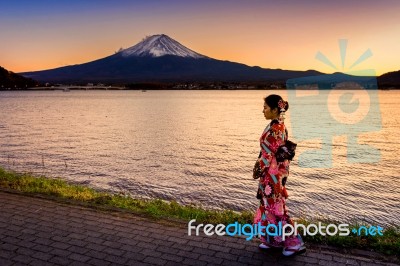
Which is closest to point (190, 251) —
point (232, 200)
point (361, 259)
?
point (361, 259)

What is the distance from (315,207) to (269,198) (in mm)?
6674

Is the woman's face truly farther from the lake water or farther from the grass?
the lake water

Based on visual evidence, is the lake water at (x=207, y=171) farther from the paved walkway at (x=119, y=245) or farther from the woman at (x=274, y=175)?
the woman at (x=274, y=175)

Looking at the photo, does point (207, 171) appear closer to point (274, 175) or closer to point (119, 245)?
point (119, 245)

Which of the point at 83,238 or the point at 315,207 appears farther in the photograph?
the point at 315,207

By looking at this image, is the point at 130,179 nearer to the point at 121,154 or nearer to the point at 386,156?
the point at 121,154

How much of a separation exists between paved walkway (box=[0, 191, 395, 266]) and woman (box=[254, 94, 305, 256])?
0.18 meters

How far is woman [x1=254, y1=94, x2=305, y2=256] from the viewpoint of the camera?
5.22 m

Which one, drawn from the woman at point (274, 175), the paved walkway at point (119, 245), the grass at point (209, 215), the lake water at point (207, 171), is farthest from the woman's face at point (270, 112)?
the lake water at point (207, 171)

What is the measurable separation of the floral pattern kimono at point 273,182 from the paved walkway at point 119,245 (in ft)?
0.81

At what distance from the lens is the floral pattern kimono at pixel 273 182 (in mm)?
5220

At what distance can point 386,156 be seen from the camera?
818 inches

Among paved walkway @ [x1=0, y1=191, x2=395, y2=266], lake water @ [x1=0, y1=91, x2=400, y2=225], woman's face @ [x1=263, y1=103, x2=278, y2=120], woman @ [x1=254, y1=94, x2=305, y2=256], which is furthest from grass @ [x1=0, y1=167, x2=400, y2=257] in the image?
lake water @ [x1=0, y1=91, x2=400, y2=225]

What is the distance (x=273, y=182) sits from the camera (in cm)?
536
